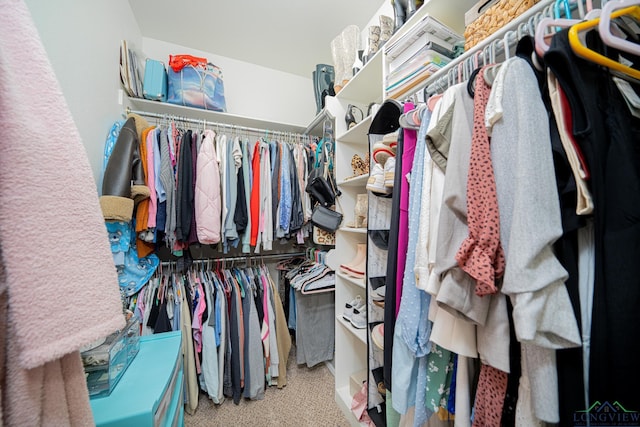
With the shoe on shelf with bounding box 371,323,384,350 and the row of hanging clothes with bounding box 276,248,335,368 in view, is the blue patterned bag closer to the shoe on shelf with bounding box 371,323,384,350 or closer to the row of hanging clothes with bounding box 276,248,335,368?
the row of hanging clothes with bounding box 276,248,335,368

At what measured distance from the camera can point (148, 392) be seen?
727 millimetres

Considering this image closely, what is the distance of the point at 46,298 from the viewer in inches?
10.9

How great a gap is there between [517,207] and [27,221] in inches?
29.7

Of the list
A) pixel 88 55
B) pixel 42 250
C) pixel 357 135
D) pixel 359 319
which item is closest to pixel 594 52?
pixel 42 250

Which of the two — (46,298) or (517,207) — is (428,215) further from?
(46,298)

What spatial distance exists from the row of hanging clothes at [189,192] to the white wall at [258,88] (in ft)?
1.77

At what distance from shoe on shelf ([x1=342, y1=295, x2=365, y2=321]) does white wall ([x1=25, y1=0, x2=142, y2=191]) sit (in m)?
1.60

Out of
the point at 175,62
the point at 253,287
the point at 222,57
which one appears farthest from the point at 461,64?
the point at 222,57

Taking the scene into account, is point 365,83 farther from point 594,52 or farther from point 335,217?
point 594,52

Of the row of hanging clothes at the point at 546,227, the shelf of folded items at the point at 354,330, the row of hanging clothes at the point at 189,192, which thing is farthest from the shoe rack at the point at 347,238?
the row of hanging clothes at the point at 546,227

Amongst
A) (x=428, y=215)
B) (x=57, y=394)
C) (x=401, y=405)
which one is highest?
(x=428, y=215)

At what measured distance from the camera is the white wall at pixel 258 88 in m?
1.80

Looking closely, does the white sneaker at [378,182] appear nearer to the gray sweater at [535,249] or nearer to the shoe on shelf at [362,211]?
Answer: the shoe on shelf at [362,211]

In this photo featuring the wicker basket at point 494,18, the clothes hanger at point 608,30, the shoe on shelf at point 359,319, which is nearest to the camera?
the clothes hanger at point 608,30
